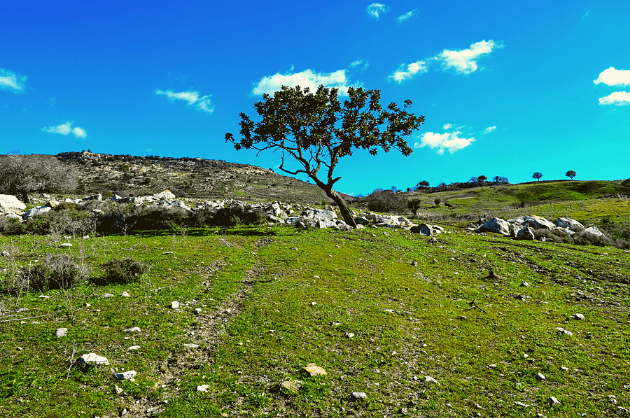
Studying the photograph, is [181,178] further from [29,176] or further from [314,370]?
[314,370]

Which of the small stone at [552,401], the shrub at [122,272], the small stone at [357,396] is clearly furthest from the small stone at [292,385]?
the shrub at [122,272]

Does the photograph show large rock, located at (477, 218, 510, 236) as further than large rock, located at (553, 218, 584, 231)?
No

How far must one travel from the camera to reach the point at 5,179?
3566cm

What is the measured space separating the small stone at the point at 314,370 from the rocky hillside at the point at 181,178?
61053 mm

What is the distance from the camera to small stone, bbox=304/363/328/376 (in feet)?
21.3

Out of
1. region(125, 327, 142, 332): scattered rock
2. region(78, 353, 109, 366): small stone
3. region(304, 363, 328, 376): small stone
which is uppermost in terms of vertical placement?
region(125, 327, 142, 332): scattered rock

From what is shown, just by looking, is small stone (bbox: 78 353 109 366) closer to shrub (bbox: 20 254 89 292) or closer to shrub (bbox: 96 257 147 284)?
shrub (bbox: 20 254 89 292)

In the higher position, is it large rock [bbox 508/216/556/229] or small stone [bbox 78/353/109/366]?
large rock [bbox 508/216/556/229]

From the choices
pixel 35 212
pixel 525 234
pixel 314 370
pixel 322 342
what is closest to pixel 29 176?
pixel 35 212

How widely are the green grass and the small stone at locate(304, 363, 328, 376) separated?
144mm

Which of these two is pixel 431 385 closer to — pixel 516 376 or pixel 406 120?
pixel 516 376

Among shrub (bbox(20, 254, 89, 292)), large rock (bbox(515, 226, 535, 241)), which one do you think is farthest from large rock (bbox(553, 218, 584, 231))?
shrub (bbox(20, 254, 89, 292))

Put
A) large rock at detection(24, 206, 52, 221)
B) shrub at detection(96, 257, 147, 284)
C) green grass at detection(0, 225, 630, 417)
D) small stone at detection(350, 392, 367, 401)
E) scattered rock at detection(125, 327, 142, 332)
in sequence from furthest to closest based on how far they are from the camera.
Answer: large rock at detection(24, 206, 52, 221), shrub at detection(96, 257, 147, 284), scattered rock at detection(125, 327, 142, 332), small stone at detection(350, 392, 367, 401), green grass at detection(0, 225, 630, 417)

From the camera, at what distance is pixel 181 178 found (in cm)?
9100
